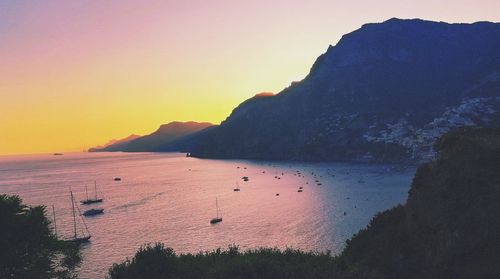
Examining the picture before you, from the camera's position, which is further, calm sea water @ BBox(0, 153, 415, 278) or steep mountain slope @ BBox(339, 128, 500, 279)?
calm sea water @ BBox(0, 153, 415, 278)

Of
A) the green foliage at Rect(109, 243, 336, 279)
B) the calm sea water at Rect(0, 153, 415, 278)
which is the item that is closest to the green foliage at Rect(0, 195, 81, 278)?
→ the green foliage at Rect(109, 243, 336, 279)

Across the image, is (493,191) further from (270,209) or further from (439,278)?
(270,209)

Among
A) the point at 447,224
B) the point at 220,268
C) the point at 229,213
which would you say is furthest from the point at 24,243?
the point at 229,213

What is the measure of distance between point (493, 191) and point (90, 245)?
79341mm

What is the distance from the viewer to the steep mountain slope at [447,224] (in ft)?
132

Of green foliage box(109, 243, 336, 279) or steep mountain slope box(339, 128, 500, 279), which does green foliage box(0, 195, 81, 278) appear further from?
steep mountain slope box(339, 128, 500, 279)

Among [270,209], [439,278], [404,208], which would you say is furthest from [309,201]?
[439,278]

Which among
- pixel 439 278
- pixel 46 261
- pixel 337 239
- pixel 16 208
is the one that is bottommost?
pixel 337 239

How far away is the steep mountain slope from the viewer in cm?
4019

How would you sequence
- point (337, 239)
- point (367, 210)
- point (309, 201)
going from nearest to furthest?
point (337, 239) → point (367, 210) → point (309, 201)

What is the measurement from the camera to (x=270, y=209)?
422 ft

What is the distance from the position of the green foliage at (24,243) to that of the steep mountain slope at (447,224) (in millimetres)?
24076

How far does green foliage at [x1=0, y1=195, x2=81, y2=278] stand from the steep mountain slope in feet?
79.0

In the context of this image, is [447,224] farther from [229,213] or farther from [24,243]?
[229,213]
